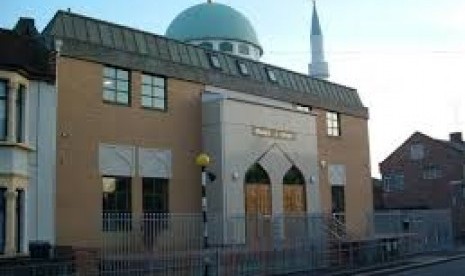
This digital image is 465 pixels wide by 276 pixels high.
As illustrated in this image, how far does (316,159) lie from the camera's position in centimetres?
3769

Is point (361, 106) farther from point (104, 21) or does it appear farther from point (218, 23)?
point (104, 21)

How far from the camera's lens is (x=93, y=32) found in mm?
29500

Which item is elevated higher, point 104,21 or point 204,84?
point 104,21

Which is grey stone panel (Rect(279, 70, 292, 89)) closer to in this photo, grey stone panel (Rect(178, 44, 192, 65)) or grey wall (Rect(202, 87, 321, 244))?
grey wall (Rect(202, 87, 321, 244))

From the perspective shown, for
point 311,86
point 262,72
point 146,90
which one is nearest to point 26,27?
point 146,90

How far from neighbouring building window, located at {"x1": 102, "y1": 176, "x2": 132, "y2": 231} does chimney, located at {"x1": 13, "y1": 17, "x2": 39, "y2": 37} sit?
6.13 meters

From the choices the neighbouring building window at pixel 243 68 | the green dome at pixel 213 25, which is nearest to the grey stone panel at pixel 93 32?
the neighbouring building window at pixel 243 68

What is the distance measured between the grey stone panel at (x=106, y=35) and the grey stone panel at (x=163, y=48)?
8.56 feet

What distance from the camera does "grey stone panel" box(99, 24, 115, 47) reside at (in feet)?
97.6

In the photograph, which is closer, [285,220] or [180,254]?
[180,254]

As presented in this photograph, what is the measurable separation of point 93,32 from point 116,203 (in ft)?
22.4

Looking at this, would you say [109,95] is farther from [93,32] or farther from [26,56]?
[26,56]

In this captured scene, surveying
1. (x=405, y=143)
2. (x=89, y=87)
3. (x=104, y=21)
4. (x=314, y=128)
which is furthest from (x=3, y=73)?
(x=405, y=143)

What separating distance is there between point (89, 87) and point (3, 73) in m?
4.61
